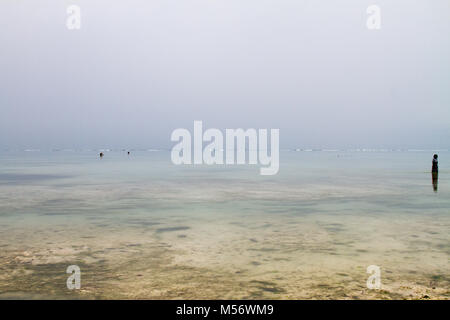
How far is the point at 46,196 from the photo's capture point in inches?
761

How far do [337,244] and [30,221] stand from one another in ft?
30.1

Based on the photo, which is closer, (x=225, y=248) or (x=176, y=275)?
(x=176, y=275)

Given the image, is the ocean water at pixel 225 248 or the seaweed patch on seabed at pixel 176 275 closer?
the seaweed patch on seabed at pixel 176 275

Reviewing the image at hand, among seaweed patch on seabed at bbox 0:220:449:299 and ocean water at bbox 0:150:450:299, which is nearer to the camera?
seaweed patch on seabed at bbox 0:220:449:299

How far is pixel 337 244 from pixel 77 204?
11.1 metres

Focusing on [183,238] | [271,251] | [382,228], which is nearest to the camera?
[271,251]

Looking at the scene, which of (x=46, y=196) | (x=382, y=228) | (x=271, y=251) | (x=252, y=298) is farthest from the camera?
(x=46, y=196)

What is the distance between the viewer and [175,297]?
5.91m

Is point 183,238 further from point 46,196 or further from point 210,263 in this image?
point 46,196

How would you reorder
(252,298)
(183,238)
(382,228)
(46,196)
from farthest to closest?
(46,196), (382,228), (183,238), (252,298)

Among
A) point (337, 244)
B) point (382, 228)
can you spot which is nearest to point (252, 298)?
point (337, 244)

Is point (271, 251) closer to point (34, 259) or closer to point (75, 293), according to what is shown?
point (75, 293)
